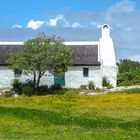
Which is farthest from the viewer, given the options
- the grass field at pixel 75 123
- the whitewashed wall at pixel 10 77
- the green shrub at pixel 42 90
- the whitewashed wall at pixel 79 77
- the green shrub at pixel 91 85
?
the whitewashed wall at pixel 79 77

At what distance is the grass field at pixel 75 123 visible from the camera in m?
19.8

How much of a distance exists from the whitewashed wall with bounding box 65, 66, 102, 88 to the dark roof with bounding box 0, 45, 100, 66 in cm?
69

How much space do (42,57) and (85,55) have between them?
11.9 metres

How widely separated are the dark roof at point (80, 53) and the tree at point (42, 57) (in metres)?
9.15

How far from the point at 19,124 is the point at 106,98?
17.5 meters

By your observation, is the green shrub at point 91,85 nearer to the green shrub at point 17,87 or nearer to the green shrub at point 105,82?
the green shrub at point 105,82

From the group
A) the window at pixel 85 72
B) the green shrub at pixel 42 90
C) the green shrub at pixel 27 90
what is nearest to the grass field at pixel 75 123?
the green shrub at pixel 27 90

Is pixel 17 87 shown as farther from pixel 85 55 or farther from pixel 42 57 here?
pixel 85 55

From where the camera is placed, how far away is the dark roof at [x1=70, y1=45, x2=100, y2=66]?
207ft

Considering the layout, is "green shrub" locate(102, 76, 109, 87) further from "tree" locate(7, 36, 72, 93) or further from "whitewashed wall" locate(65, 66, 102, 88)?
"tree" locate(7, 36, 72, 93)

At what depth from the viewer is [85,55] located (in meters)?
63.5

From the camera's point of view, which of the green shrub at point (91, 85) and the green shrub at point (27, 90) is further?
the green shrub at point (91, 85)

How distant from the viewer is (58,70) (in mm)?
53594

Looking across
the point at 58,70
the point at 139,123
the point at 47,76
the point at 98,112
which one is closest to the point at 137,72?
the point at 47,76
